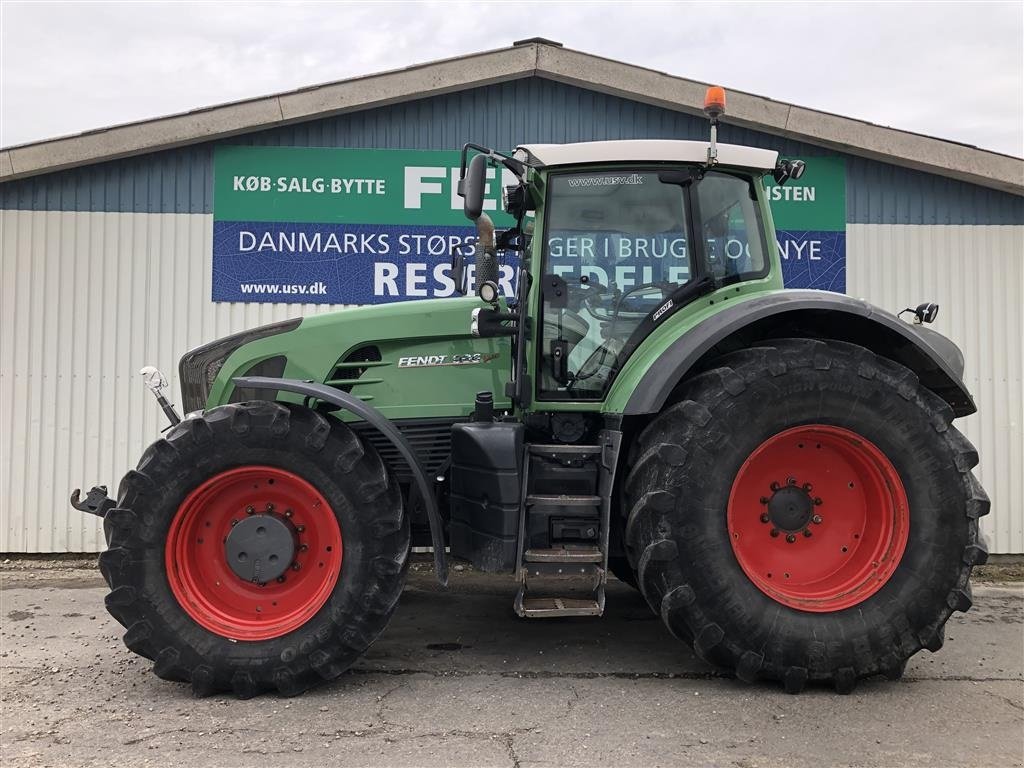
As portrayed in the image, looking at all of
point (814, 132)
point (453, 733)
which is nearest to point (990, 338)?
point (814, 132)

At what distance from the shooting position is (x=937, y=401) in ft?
12.2

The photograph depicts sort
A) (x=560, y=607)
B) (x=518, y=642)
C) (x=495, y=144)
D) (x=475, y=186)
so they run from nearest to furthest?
(x=475, y=186) < (x=560, y=607) < (x=518, y=642) < (x=495, y=144)

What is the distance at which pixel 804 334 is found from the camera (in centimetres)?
406

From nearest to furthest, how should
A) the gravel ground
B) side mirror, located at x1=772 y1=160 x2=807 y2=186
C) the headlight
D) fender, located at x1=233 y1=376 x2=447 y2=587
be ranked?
the gravel ground, fender, located at x1=233 y1=376 x2=447 y2=587, side mirror, located at x1=772 y1=160 x2=807 y2=186, the headlight

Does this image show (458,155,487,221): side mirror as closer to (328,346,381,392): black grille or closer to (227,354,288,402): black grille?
(328,346,381,392): black grille

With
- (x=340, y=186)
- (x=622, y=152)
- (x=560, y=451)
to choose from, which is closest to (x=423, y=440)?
(x=560, y=451)

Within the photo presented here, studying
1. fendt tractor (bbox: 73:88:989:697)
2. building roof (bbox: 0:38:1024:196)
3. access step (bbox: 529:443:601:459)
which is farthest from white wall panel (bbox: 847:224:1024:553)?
access step (bbox: 529:443:601:459)

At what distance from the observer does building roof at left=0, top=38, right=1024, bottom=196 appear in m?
6.59

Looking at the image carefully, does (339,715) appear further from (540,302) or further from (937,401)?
(937,401)

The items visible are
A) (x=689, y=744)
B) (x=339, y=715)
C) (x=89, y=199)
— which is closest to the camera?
(x=689, y=744)

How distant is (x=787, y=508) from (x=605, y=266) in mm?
1509

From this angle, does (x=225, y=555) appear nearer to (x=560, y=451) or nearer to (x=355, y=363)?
(x=355, y=363)

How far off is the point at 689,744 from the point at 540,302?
2171mm

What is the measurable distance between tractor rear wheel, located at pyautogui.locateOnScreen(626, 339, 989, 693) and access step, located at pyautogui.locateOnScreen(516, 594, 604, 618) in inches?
10.6
